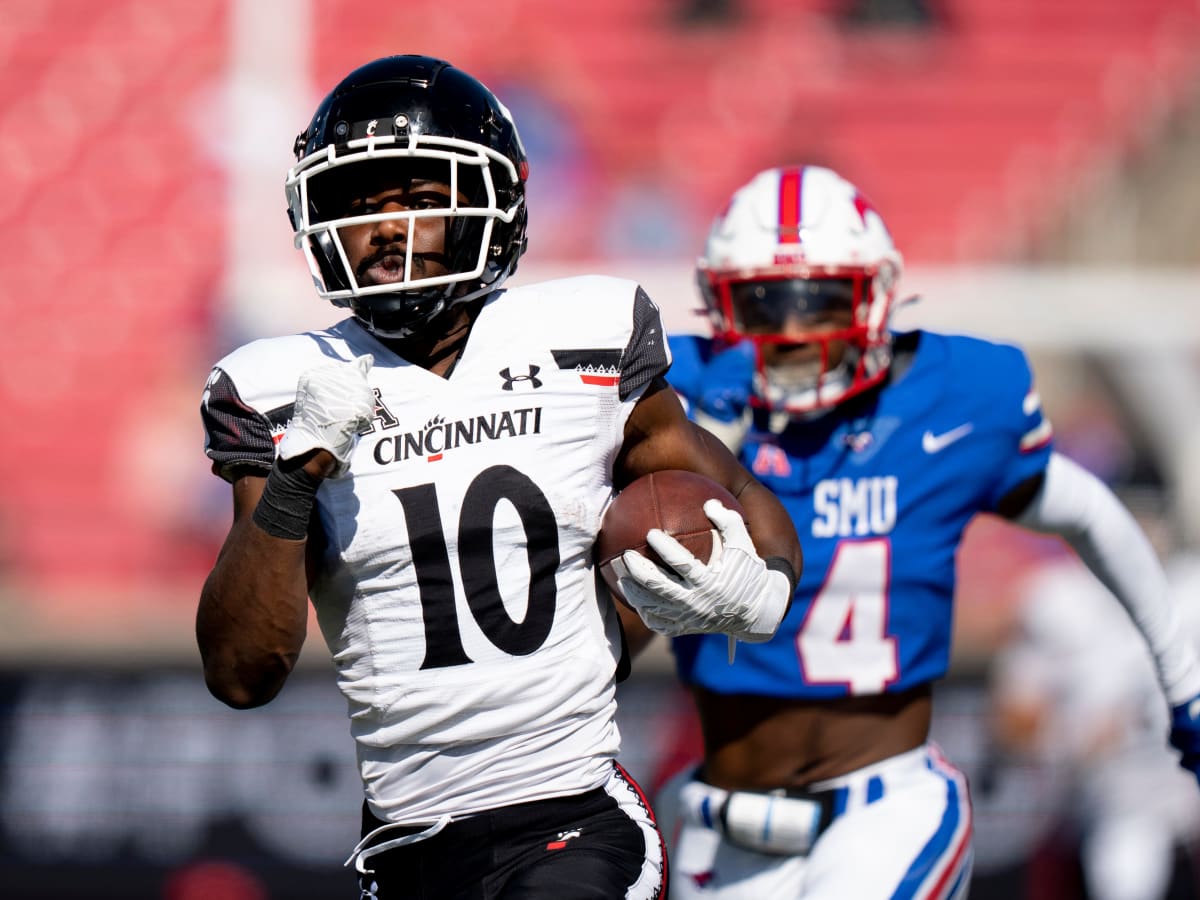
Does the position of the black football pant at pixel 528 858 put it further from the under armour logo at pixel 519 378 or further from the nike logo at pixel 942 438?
the nike logo at pixel 942 438

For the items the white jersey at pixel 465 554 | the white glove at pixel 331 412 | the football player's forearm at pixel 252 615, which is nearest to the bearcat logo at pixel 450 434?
the white jersey at pixel 465 554

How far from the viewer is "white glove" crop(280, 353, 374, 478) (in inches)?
91.0

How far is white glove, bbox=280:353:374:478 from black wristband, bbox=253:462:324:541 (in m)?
A: 0.04

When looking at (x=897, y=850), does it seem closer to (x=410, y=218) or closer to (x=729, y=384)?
(x=729, y=384)

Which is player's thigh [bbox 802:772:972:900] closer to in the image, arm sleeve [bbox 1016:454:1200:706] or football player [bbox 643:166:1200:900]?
football player [bbox 643:166:1200:900]

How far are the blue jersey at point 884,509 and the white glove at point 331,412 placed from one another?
53.9 inches

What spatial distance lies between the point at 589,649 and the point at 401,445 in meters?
0.45

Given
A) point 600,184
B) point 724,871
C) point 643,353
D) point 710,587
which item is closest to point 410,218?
point 643,353

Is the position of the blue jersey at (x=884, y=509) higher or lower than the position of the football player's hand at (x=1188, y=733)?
higher

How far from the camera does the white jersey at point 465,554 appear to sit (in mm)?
2479

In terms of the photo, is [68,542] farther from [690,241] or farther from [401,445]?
[401,445]

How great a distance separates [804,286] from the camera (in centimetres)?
363

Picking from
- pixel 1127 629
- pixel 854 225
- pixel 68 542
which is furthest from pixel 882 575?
pixel 68 542

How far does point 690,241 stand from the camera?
10516 mm
